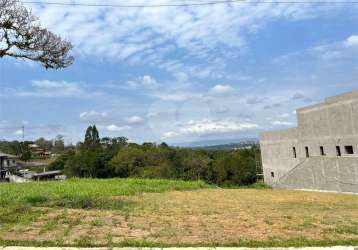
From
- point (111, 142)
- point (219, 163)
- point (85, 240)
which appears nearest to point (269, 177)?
point (219, 163)

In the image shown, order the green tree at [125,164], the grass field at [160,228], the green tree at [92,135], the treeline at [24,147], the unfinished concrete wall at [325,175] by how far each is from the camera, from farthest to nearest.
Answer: the treeline at [24,147] → the green tree at [92,135] → the green tree at [125,164] → the unfinished concrete wall at [325,175] → the grass field at [160,228]

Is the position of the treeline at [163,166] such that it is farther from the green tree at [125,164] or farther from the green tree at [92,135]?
the green tree at [92,135]

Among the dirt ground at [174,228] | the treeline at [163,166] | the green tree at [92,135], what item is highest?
the green tree at [92,135]

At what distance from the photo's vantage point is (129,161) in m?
65.4

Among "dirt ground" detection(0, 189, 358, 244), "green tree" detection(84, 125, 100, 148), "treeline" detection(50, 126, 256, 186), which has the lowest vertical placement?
"dirt ground" detection(0, 189, 358, 244)

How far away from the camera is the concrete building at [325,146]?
24516mm

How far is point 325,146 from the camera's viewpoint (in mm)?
28734

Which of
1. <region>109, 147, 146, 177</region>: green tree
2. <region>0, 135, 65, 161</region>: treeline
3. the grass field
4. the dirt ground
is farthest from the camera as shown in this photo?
<region>0, 135, 65, 161</region>: treeline

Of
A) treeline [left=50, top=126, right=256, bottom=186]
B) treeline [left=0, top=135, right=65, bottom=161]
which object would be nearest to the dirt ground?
treeline [left=50, top=126, right=256, bottom=186]

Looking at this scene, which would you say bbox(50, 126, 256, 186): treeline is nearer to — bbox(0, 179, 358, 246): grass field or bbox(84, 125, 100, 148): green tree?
bbox(84, 125, 100, 148): green tree

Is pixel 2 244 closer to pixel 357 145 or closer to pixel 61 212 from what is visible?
pixel 61 212

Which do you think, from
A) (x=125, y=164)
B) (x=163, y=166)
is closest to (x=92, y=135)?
(x=125, y=164)

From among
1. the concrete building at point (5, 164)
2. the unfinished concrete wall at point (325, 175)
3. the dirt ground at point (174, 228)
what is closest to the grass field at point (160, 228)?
the dirt ground at point (174, 228)

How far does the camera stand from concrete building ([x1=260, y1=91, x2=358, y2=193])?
2452 cm
